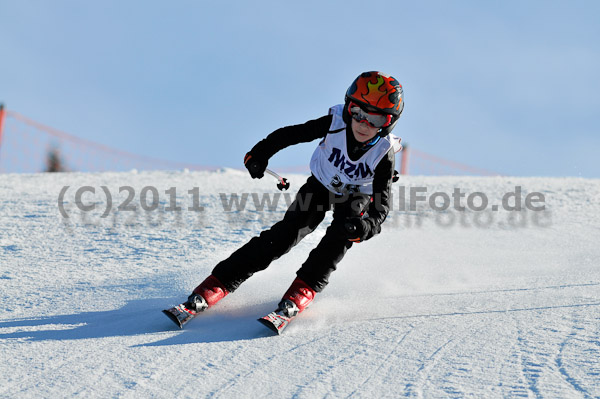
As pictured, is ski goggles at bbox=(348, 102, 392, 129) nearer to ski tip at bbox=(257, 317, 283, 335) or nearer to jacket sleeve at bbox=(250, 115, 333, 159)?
jacket sleeve at bbox=(250, 115, 333, 159)

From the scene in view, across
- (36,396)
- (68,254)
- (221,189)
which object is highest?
(221,189)

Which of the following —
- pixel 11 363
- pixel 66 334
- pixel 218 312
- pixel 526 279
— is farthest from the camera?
pixel 526 279

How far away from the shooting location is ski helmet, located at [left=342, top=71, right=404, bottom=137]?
113 inches

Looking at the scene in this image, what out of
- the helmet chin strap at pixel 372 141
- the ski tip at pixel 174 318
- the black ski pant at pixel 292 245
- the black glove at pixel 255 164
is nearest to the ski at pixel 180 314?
the ski tip at pixel 174 318

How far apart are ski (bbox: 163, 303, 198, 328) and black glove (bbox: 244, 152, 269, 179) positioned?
793 millimetres

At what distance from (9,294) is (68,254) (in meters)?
0.97

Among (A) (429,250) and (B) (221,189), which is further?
(B) (221,189)

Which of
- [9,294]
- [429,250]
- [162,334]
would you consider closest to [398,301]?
[162,334]

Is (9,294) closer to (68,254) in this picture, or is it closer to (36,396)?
(68,254)

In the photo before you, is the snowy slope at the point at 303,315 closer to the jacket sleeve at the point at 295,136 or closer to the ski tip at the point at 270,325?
the ski tip at the point at 270,325

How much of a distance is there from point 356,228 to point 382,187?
0.33m

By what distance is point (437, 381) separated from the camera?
6.64ft

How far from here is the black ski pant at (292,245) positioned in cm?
294

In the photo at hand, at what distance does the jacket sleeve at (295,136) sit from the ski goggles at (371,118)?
23cm
